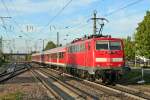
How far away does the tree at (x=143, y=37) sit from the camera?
227ft

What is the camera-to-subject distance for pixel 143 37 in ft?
229

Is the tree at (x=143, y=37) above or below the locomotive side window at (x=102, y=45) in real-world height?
above

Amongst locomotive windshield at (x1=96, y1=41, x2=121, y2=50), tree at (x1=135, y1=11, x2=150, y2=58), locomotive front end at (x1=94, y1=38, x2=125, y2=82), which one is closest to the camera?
locomotive front end at (x1=94, y1=38, x2=125, y2=82)

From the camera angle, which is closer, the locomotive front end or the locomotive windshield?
the locomotive front end

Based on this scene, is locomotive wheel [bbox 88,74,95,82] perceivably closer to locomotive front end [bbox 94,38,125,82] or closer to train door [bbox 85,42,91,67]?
train door [bbox 85,42,91,67]

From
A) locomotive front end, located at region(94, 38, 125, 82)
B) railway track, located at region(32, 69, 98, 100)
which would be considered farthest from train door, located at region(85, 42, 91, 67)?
railway track, located at region(32, 69, 98, 100)

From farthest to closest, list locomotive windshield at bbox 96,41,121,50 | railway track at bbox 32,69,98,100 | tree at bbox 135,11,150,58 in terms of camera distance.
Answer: tree at bbox 135,11,150,58
locomotive windshield at bbox 96,41,121,50
railway track at bbox 32,69,98,100

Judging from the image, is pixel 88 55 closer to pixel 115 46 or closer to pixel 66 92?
pixel 115 46

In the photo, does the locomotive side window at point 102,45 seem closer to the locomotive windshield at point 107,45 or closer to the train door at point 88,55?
the locomotive windshield at point 107,45

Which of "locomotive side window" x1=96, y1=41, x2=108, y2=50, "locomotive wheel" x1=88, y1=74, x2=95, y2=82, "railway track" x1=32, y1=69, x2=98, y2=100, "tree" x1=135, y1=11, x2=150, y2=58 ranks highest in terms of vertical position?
"tree" x1=135, y1=11, x2=150, y2=58

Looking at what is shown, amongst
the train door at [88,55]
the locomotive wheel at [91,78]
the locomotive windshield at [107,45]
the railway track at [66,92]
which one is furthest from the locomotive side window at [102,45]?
the railway track at [66,92]

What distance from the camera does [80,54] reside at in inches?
1254

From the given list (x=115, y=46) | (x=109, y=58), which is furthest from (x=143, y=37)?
(x=109, y=58)

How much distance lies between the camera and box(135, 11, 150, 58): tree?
6919cm
